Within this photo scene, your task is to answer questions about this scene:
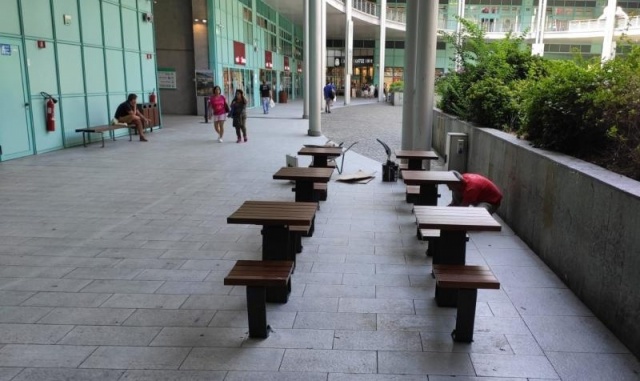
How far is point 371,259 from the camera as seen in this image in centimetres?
510

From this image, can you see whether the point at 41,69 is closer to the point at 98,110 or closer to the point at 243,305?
the point at 98,110

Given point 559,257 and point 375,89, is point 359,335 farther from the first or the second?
point 375,89

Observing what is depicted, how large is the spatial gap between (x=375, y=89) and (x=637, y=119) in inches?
1859

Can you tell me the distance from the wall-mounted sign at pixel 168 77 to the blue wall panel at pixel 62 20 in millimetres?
11359

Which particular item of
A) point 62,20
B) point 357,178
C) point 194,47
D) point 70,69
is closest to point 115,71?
point 70,69

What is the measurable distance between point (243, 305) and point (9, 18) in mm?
9823

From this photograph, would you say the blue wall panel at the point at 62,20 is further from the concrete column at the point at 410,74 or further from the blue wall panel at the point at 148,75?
the concrete column at the point at 410,74

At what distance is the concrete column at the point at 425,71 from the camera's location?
8836 mm

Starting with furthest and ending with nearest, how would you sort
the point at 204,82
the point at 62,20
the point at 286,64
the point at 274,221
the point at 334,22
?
the point at 334,22, the point at 286,64, the point at 204,82, the point at 62,20, the point at 274,221

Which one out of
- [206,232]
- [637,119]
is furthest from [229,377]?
[637,119]

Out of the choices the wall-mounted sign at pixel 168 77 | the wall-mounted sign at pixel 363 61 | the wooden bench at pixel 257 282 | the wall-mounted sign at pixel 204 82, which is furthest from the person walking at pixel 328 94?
the wall-mounted sign at pixel 363 61

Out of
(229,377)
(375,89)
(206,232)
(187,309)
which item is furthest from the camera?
(375,89)

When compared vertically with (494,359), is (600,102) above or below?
above

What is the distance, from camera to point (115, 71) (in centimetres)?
1498
